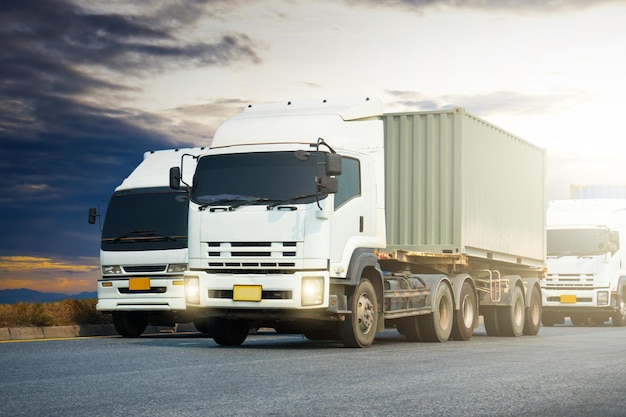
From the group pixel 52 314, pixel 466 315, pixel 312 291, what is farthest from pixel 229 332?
pixel 52 314

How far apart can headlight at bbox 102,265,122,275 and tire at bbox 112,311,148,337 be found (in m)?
0.82

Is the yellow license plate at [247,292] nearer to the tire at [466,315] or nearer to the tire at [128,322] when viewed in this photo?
the tire at [128,322]

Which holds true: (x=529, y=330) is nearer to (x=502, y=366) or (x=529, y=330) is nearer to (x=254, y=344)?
(x=254, y=344)

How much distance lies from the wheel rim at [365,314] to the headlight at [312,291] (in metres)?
0.97

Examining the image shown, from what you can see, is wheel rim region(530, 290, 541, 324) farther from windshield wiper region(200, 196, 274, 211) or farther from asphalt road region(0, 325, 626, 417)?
windshield wiper region(200, 196, 274, 211)

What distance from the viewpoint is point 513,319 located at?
20.4 metres

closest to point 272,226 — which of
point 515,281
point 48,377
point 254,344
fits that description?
point 254,344

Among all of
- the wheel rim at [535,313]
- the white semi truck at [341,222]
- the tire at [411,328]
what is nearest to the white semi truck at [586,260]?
the wheel rim at [535,313]

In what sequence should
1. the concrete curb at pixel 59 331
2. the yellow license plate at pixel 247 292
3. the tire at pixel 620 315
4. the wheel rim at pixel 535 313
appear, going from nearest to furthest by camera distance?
the yellow license plate at pixel 247 292, the concrete curb at pixel 59 331, the wheel rim at pixel 535 313, the tire at pixel 620 315

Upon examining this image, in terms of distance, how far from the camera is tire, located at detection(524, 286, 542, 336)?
2138 centimetres

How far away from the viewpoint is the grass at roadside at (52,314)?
18672 mm

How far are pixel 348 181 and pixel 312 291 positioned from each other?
1738 mm

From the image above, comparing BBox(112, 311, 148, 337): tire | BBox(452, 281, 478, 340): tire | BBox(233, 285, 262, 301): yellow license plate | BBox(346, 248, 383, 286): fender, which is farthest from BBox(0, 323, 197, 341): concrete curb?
BBox(452, 281, 478, 340): tire

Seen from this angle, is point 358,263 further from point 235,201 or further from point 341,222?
point 235,201
